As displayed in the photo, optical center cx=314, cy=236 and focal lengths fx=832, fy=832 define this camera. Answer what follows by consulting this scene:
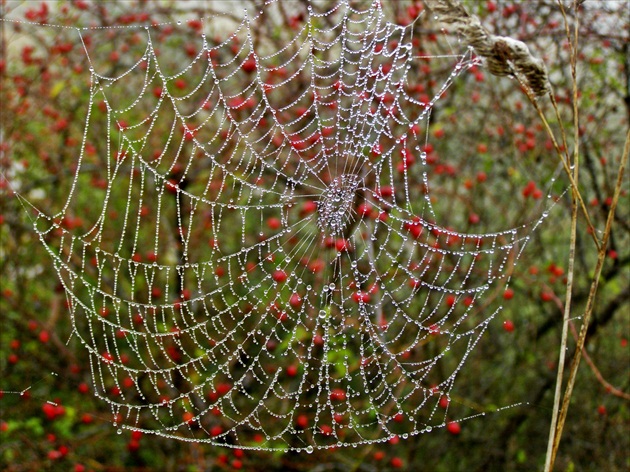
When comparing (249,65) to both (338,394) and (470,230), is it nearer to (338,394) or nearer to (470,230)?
(470,230)

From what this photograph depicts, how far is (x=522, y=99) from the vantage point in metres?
4.95

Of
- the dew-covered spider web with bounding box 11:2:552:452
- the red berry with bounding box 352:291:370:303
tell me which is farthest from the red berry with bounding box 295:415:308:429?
the red berry with bounding box 352:291:370:303

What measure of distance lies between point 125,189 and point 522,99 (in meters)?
2.76

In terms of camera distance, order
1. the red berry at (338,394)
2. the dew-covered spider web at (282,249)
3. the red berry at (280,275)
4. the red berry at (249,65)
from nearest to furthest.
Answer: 1. the red berry at (338,394)
2. the red berry at (280,275)
3. the dew-covered spider web at (282,249)
4. the red berry at (249,65)

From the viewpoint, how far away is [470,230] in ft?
17.3

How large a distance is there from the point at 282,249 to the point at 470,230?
5.00 feet

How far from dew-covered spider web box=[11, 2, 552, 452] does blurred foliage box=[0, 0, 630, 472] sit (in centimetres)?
16

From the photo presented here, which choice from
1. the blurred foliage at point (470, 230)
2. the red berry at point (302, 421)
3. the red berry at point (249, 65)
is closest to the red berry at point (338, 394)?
the red berry at point (302, 421)

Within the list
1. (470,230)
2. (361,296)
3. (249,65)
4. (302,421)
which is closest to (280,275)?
(361,296)

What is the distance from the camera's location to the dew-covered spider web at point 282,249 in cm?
412

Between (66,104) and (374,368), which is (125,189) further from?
(374,368)

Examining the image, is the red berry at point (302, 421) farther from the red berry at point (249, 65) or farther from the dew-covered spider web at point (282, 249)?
the red berry at point (249, 65)

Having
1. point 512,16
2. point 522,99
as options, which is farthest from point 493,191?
point 512,16

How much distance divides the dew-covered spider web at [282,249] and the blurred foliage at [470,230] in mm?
160
